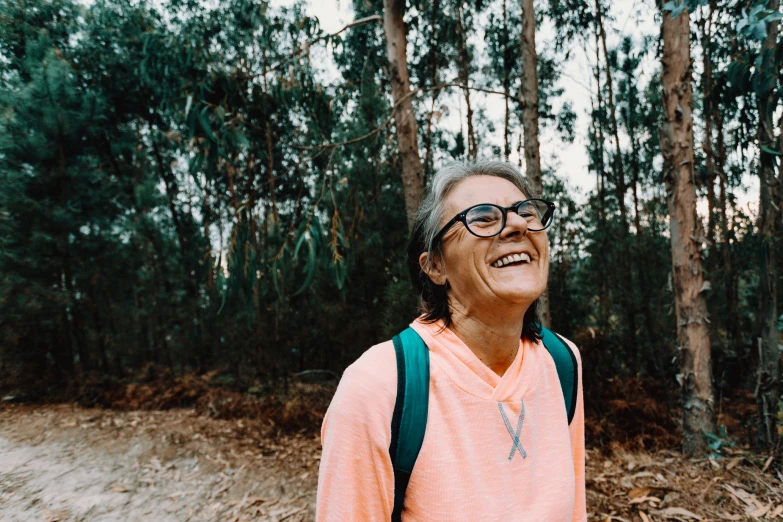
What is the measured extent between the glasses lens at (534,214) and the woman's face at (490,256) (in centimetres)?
3

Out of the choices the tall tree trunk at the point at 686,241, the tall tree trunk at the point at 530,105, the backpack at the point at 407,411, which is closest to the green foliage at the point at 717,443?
the tall tree trunk at the point at 686,241

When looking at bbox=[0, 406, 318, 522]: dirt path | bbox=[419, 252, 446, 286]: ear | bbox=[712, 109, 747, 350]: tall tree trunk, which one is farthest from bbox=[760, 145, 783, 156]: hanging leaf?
bbox=[712, 109, 747, 350]: tall tree trunk

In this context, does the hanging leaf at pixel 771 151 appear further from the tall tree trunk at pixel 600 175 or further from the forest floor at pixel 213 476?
the tall tree trunk at pixel 600 175

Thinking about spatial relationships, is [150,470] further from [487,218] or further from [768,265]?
[768,265]

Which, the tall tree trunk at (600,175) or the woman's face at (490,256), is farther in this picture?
the tall tree trunk at (600,175)

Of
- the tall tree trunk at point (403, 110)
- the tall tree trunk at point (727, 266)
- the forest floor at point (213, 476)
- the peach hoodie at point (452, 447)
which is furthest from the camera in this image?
the tall tree trunk at point (727, 266)

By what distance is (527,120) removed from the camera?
4.10 meters

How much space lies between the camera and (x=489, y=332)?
1.10m

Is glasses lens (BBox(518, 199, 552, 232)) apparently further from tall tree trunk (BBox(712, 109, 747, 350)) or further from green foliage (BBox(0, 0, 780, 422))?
tall tree trunk (BBox(712, 109, 747, 350))

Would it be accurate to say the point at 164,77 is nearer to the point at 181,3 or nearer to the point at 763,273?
the point at 181,3

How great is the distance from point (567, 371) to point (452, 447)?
18.7 inches

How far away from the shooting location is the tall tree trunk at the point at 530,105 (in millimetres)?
4051

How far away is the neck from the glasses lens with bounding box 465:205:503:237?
21 cm

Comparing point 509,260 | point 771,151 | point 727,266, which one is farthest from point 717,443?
point 727,266
